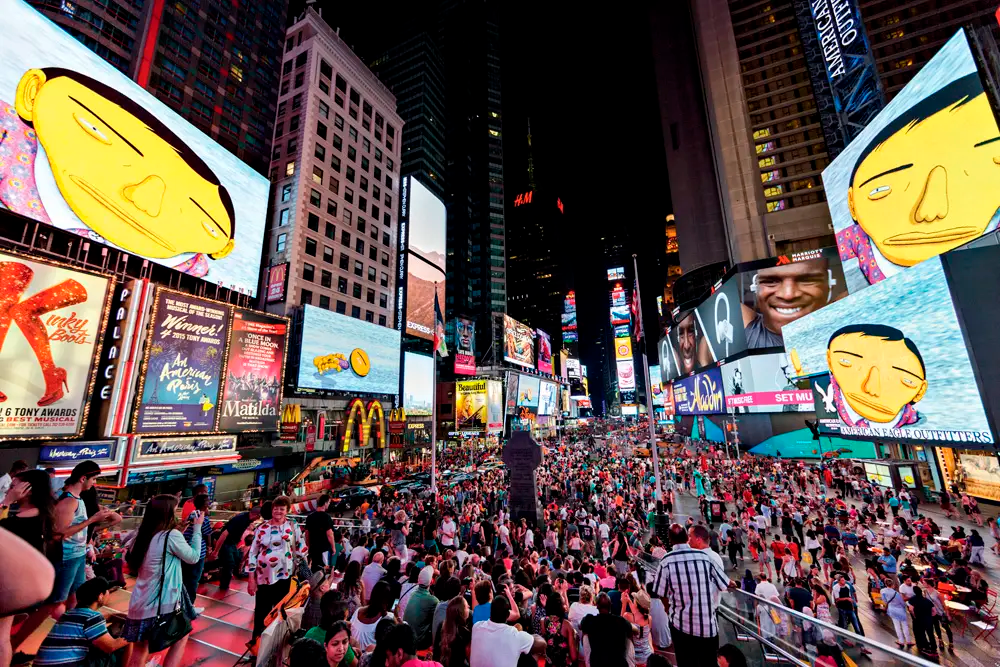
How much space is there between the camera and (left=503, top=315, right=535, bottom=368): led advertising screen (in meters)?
73.3

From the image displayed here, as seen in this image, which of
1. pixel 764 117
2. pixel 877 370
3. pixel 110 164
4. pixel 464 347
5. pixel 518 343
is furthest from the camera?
pixel 518 343

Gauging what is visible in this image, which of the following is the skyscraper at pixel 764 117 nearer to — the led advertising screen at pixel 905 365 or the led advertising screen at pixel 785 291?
the led advertising screen at pixel 785 291

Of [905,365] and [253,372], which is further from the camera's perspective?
[253,372]

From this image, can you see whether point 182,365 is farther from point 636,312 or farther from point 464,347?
point 464,347

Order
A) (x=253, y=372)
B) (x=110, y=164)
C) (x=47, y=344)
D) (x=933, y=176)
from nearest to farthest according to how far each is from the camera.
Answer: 1. (x=47, y=344)
2. (x=933, y=176)
3. (x=110, y=164)
4. (x=253, y=372)

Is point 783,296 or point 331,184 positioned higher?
point 331,184

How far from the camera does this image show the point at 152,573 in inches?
163

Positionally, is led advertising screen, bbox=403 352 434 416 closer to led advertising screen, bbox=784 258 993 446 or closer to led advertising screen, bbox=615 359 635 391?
led advertising screen, bbox=784 258 993 446

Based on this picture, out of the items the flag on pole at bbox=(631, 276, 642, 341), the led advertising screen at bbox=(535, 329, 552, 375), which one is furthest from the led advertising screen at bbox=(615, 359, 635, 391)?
the flag on pole at bbox=(631, 276, 642, 341)

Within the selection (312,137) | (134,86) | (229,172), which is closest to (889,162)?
(229,172)

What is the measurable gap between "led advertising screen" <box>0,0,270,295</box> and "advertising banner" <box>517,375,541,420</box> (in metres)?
54.0

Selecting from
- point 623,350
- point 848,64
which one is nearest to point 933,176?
point 848,64

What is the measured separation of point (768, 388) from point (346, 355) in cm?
4309

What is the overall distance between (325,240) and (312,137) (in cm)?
990
